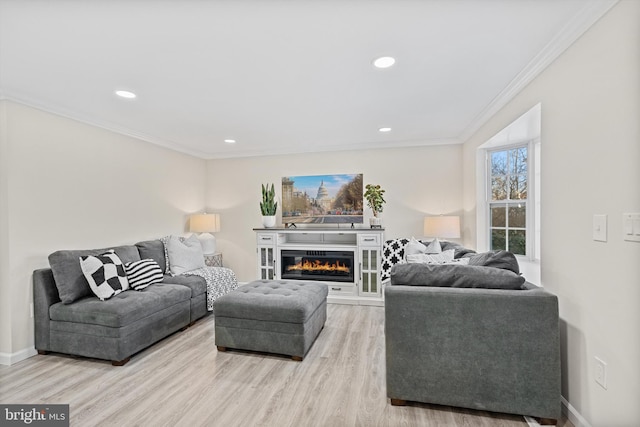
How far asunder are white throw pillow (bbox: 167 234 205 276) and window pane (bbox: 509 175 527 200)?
3990mm

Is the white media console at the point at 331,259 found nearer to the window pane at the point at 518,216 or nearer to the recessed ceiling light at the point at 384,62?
the window pane at the point at 518,216

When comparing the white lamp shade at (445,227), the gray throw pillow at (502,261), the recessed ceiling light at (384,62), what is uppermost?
the recessed ceiling light at (384,62)

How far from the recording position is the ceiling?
5.09 feet

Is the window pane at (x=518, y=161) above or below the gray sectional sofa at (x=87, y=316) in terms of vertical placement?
above

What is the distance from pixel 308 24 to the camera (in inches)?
65.3

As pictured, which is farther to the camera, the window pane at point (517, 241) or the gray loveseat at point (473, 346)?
the window pane at point (517, 241)

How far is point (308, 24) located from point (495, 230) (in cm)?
319

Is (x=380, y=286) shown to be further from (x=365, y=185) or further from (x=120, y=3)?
(x=120, y=3)

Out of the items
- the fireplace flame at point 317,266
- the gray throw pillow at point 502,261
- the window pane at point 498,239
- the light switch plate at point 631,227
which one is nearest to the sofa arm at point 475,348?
the gray throw pillow at point 502,261

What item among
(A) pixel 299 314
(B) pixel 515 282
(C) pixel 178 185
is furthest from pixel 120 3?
(C) pixel 178 185

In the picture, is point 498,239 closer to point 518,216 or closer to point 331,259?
point 518,216

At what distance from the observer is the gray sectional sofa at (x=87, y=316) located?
252cm

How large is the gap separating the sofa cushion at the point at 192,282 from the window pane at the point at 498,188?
369 cm

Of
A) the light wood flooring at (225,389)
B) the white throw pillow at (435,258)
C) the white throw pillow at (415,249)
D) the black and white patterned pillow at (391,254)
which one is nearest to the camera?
the light wood flooring at (225,389)
